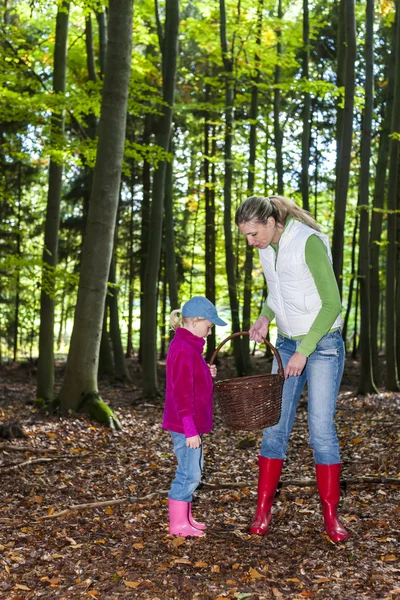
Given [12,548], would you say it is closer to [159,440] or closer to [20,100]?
[159,440]

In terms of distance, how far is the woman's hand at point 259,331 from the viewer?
4.21 m

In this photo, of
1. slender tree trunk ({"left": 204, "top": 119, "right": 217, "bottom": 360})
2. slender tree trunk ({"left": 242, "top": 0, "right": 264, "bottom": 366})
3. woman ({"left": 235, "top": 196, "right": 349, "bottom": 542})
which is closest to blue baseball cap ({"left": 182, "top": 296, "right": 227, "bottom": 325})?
woman ({"left": 235, "top": 196, "right": 349, "bottom": 542})

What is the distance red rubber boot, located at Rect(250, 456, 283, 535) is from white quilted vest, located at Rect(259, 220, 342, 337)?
878 mm

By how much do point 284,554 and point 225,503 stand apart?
1.18 meters

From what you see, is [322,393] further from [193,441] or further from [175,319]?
[175,319]

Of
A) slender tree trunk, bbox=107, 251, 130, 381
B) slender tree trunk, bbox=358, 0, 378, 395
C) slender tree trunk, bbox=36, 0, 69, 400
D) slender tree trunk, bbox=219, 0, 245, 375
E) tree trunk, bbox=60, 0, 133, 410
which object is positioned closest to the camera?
tree trunk, bbox=60, 0, 133, 410

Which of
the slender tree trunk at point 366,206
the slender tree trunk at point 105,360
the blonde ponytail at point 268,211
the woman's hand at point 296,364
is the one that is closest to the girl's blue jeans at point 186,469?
the woman's hand at point 296,364

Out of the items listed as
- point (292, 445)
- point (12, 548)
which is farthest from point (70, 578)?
point (292, 445)

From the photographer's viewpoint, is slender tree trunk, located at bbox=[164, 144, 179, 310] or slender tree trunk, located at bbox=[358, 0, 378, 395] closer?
slender tree trunk, located at bbox=[358, 0, 378, 395]

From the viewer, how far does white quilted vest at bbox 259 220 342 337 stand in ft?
12.8

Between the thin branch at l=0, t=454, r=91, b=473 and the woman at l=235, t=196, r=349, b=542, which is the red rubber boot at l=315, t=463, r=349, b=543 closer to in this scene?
the woman at l=235, t=196, r=349, b=542

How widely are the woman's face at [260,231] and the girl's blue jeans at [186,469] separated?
1.32 meters

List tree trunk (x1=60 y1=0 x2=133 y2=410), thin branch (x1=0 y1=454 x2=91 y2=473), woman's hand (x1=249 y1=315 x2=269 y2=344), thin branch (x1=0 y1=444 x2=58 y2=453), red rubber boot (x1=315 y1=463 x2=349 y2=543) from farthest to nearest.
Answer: tree trunk (x1=60 y1=0 x2=133 y2=410) → thin branch (x1=0 y1=444 x2=58 y2=453) → thin branch (x1=0 y1=454 x2=91 y2=473) → woman's hand (x1=249 y1=315 x2=269 y2=344) → red rubber boot (x1=315 y1=463 x2=349 y2=543)

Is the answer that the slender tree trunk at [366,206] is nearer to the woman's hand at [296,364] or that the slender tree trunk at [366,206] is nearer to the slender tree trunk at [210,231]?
the slender tree trunk at [210,231]
